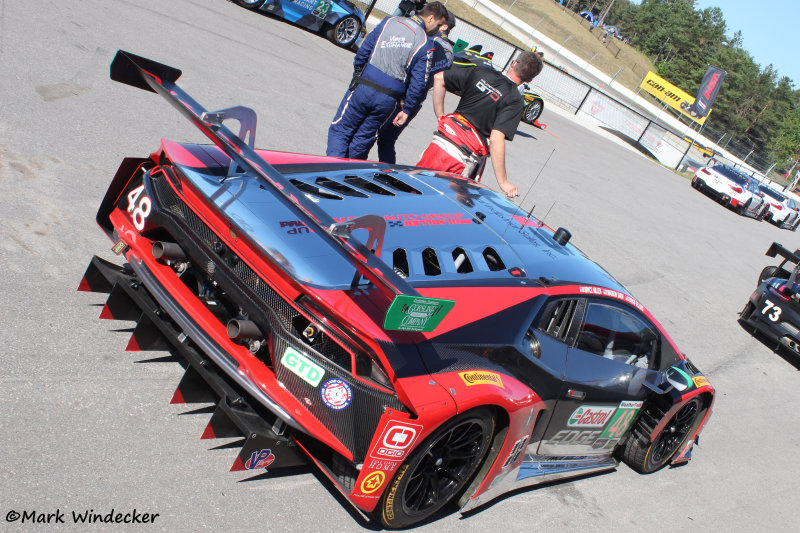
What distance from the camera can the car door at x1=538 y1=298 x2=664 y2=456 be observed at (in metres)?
3.83

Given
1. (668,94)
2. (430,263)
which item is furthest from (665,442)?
(668,94)

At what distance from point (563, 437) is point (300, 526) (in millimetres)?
1684

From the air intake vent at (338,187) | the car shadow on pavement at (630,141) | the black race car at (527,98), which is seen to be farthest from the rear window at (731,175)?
the air intake vent at (338,187)

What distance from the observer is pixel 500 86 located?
5.68m

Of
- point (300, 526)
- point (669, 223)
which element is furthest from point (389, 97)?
point (669, 223)

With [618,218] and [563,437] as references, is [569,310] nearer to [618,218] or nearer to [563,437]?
[563,437]

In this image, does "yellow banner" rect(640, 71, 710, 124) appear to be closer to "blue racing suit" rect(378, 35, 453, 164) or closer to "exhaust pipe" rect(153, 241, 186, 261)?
"blue racing suit" rect(378, 35, 453, 164)

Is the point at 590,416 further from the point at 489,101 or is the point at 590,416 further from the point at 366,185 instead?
the point at 489,101

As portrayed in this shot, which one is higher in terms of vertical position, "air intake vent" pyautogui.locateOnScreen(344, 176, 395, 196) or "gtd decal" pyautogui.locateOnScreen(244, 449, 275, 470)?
"air intake vent" pyautogui.locateOnScreen(344, 176, 395, 196)

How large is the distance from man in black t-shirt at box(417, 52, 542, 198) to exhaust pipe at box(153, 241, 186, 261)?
2.72 metres

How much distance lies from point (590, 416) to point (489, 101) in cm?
281

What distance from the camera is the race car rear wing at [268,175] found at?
8.52 ft

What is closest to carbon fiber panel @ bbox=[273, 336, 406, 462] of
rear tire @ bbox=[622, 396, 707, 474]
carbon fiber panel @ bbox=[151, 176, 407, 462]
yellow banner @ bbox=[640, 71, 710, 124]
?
carbon fiber panel @ bbox=[151, 176, 407, 462]

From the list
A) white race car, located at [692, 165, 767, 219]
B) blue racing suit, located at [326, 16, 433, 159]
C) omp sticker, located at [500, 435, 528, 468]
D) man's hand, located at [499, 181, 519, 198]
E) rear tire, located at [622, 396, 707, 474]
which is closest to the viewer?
omp sticker, located at [500, 435, 528, 468]
